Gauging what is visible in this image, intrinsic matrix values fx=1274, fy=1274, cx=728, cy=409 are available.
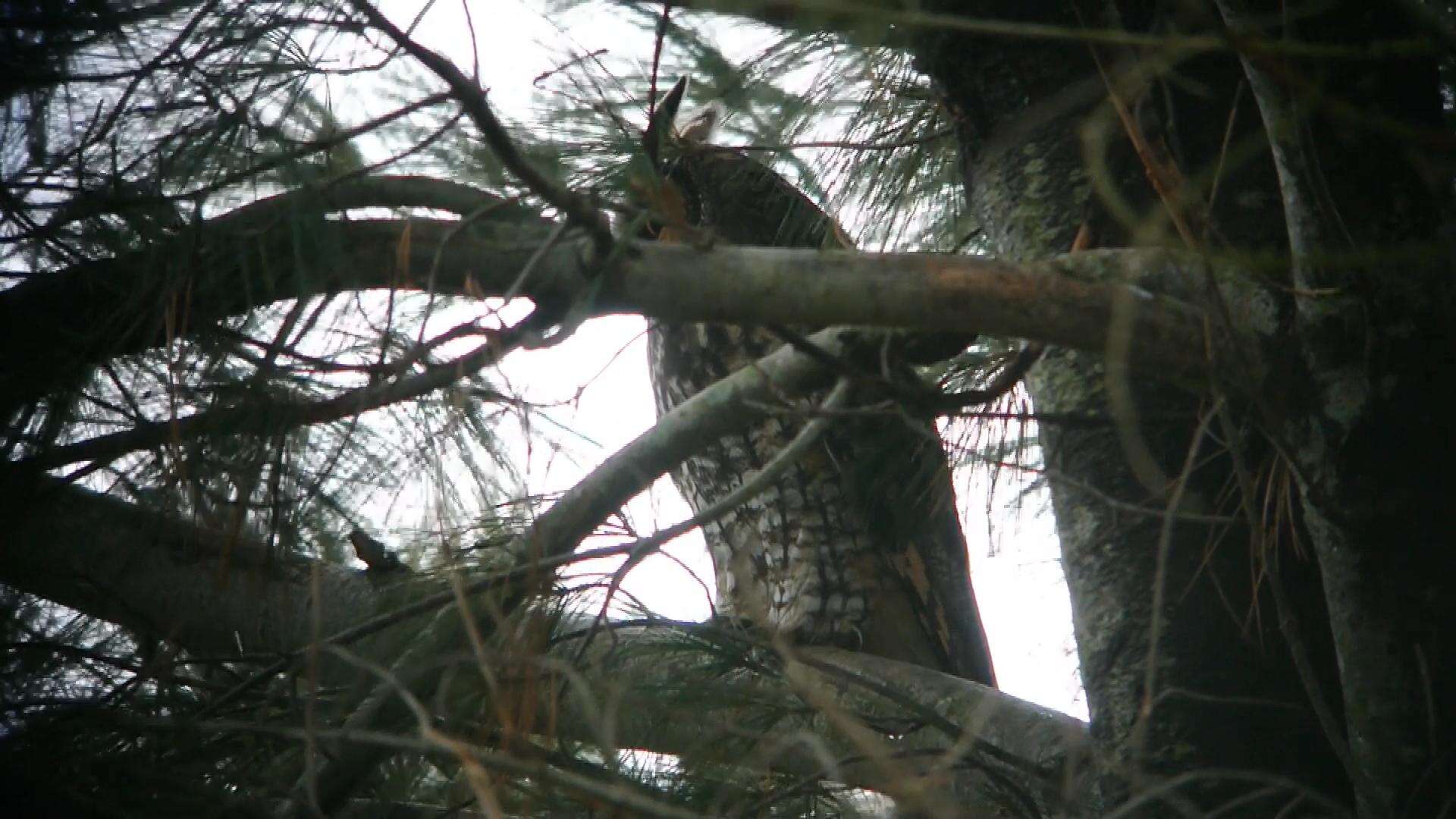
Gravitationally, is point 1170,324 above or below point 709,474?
below

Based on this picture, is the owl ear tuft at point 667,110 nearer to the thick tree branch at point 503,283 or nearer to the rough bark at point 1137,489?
the thick tree branch at point 503,283

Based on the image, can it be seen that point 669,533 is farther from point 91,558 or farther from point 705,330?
point 705,330

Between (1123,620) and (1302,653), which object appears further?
(1123,620)

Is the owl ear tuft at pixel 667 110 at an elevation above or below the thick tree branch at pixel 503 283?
above

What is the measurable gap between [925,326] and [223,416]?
60cm

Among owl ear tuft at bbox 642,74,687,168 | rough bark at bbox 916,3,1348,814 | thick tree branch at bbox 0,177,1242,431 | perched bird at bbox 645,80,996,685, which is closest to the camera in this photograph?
thick tree branch at bbox 0,177,1242,431

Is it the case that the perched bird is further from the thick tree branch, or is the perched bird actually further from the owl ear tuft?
the thick tree branch

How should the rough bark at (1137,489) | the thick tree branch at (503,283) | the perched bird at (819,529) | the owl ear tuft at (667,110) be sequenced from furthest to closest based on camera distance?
the perched bird at (819,529), the rough bark at (1137,489), the owl ear tuft at (667,110), the thick tree branch at (503,283)

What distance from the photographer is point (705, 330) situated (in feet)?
7.54

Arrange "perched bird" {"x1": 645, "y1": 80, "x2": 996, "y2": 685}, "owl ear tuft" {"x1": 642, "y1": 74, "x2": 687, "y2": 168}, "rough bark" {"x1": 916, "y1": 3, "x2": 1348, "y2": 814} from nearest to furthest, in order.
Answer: "owl ear tuft" {"x1": 642, "y1": 74, "x2": 687, "y2": 168}, "rough bark" {"x1": 916, "y1": 3, "x2": 1348, "y2": 814}, "perched bird" {"x1": 645, "y1": 80, "x2": 996, "y2": 685}

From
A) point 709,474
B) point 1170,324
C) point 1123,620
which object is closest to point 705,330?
point 709,474

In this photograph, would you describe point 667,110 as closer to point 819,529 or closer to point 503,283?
point 503,283

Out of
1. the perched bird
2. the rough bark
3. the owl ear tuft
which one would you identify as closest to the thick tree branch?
Result: the owl ear tuft

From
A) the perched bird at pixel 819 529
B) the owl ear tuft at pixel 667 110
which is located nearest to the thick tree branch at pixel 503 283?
the owl ear tuft at pixel 667 110
